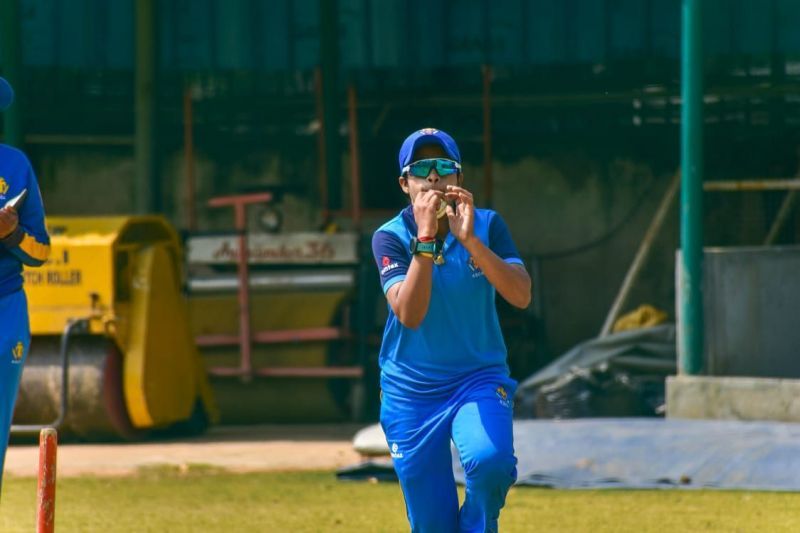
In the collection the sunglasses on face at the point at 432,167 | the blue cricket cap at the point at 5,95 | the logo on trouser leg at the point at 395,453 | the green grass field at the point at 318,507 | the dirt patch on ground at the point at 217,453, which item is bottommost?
the dirt patch on ground at the point at 217,453

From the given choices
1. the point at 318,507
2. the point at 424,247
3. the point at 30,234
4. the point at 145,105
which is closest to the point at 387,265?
the point at 424,247

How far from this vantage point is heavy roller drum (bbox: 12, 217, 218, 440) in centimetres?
1155

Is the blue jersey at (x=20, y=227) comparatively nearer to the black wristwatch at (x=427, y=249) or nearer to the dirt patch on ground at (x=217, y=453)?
the black wristwatch at (x=427, y=249)

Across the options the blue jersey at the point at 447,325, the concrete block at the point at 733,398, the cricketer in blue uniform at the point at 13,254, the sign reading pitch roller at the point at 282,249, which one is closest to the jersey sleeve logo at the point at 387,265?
the blue jersey at the point at 447,325

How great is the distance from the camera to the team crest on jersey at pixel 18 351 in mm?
6164

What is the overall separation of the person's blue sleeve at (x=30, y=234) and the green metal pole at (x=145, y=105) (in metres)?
7.05

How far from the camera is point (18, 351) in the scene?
620 cm

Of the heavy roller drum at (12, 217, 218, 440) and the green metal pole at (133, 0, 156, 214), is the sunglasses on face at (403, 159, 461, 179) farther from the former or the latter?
the green metal pole at (133, 0, 156, 214)

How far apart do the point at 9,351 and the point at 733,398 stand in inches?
231

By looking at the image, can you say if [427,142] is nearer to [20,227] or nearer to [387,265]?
[387,265]

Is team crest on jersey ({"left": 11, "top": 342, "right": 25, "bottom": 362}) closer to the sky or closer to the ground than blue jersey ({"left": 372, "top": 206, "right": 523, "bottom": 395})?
closer to the ground

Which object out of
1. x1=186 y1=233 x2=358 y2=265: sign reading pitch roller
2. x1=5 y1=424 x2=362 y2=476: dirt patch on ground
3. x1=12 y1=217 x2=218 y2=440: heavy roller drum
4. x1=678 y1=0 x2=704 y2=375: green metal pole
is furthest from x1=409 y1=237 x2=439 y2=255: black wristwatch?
x1=186 y1=233 x2=358 y2=265: sign reading pitch roller

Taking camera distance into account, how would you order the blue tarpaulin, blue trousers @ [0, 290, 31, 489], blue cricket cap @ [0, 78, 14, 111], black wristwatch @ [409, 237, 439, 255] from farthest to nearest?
the blue tarpaulin → blue cricket cap @ [0, 78, 14, 111] → blue trousers @ [0, 290, 31, 489] → black wristwatch @ [409, 237, 439, 255]

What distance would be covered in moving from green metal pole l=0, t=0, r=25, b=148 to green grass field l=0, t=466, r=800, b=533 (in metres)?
3.61
